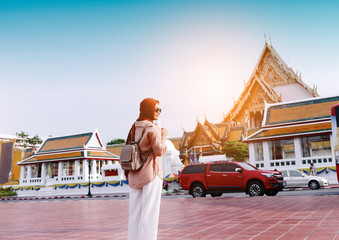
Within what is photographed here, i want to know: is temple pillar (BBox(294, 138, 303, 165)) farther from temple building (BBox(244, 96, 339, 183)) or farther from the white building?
the white building

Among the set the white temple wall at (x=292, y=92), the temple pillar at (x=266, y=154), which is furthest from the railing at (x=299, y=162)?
the white temple wall at (x=292, y=92)

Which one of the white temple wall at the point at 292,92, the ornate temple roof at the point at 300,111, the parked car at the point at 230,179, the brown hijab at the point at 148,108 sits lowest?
the parked car at the point at 230,179

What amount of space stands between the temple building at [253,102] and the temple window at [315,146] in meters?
13.2

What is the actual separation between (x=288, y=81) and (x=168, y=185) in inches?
1175

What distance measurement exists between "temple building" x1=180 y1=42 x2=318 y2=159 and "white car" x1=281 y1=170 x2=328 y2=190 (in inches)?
703

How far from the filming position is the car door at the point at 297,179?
2012cm

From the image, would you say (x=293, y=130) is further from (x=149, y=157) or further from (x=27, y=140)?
(x=27, y=140)

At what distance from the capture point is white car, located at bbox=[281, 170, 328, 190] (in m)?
19.6

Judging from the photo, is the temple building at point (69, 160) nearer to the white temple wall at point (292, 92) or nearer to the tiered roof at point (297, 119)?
the tiered roof at point (297, 119)

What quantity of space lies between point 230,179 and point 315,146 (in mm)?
13340

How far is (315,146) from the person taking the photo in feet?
85.6

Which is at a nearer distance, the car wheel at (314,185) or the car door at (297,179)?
the car wheel at (314,185)

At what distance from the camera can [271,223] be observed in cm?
653

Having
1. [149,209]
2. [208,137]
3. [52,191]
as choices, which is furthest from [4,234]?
[208,137]
